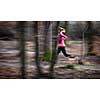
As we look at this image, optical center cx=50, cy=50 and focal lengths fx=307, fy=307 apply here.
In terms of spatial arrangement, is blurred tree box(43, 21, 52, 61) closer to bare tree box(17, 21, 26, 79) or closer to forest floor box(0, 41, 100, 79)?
forest floor box(0, 41, 100, 79)

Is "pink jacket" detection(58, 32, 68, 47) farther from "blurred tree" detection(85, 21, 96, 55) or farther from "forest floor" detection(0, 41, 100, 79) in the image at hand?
"blurred tree" detection(85, 21, 96, 55)

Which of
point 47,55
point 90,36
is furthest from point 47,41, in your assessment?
point 90,36

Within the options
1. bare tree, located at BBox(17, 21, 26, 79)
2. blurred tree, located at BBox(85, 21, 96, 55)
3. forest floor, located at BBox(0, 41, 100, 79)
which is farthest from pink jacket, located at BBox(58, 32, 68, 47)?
bare tree, located at BBox(17, 21, 26, 79)

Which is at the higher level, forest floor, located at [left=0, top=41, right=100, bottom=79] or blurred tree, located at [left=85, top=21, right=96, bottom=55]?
blurred tree, located at [left=85, top=21, right=96, bottom=55]

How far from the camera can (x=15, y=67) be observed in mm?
3854

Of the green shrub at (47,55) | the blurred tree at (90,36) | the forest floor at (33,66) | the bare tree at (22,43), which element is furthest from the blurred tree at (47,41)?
the blurred tree at (90,36)

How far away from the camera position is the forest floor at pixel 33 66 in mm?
3822

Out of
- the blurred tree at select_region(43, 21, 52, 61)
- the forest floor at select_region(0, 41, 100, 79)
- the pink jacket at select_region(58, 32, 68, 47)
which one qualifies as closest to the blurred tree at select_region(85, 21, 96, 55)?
the forest floor at select_region(0, 41, 100, 79)

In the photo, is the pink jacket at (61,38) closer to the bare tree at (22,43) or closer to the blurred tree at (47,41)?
the blurred tree at (47,41)

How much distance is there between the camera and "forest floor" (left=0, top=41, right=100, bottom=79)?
12.5 feet

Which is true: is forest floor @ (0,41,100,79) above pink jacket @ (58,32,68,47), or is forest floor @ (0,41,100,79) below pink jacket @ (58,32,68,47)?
below
